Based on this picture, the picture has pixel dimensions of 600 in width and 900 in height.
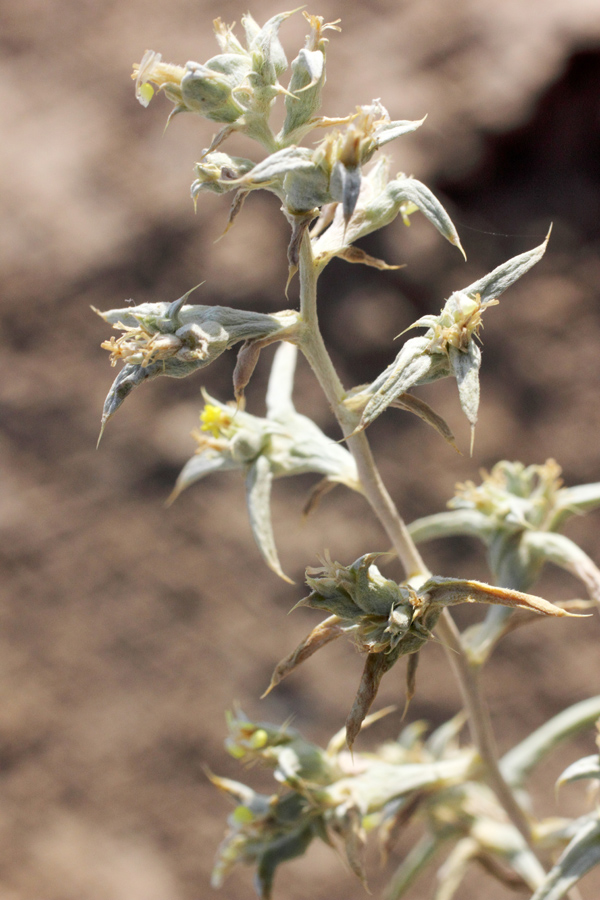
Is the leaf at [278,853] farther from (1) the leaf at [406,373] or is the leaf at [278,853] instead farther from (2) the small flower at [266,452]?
(1) the leaf at [406,373]

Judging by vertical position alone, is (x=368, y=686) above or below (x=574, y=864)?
above

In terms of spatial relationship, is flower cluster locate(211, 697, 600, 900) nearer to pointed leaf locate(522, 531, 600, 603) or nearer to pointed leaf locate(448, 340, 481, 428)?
pointed leaf locate(522, 531, 600, 603)

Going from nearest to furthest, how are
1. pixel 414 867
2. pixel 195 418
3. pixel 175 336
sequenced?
1. pixel 175 336
2. pixel 414 867
3. pixel 195 418

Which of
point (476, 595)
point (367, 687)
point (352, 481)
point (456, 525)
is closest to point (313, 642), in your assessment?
point (367, 687)

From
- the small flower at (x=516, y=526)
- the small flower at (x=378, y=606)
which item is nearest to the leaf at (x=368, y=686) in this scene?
the small flower at (x=378, y=606)

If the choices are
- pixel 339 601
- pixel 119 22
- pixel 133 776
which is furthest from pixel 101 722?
pixel 119 22

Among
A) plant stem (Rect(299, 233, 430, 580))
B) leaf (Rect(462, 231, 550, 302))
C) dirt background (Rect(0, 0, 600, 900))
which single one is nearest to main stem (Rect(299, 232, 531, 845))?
plant stem (Rect(299, 233, 430, 580))

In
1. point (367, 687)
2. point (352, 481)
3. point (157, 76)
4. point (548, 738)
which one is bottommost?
point (548, 738)

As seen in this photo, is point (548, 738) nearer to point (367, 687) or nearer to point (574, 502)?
point (574, 502)

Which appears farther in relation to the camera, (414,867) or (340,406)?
(414,867)
